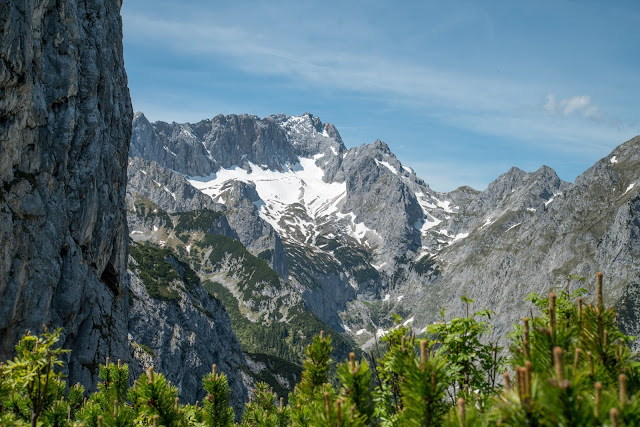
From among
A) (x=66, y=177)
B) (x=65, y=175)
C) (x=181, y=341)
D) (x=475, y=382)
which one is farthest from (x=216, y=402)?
(x=181, y=341)

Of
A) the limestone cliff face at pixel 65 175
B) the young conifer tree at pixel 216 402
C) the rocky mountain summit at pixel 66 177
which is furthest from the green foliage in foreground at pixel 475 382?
the limestone cliff face at pixel 65 175

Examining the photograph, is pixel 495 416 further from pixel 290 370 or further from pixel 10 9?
pixel 290 370

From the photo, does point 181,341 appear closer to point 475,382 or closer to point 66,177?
point 66,177

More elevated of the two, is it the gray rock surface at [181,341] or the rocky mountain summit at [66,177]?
the rocky mountain summit at [66,177]

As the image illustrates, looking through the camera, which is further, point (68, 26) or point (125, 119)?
point (125, 119)

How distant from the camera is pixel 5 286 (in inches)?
1766

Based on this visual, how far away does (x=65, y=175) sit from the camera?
5834cm

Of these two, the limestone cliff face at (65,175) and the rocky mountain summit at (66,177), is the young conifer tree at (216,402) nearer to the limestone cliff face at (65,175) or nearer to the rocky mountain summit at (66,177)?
the rocky mountain summit at (66,177)

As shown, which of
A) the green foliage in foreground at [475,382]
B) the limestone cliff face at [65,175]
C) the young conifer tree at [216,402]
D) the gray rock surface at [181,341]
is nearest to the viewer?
the green foliage in foreground at [475,382]

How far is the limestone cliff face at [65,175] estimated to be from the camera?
46500 mm

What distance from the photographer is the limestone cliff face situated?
46500 mm

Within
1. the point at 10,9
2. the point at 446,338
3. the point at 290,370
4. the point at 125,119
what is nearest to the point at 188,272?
the point at 290,370

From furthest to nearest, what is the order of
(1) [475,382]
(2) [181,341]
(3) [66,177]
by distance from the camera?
(2) [181,341] → (3) [66,177] → (1) [475,382]

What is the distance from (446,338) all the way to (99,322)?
66.5 metres
